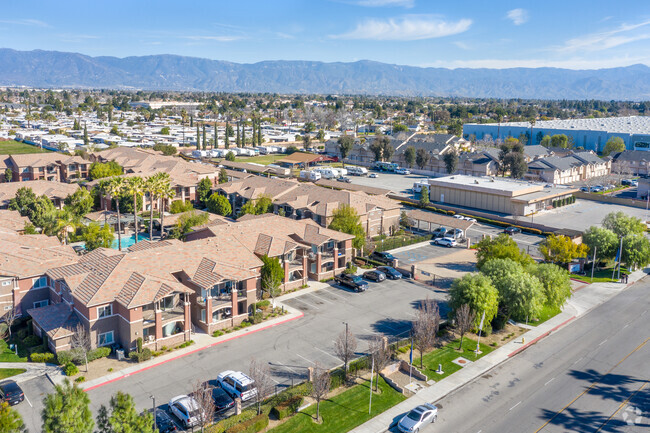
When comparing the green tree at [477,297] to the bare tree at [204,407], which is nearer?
the bare tree at [204,407]

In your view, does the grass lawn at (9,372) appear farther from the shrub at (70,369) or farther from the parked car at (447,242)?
the parked car at (447,242)

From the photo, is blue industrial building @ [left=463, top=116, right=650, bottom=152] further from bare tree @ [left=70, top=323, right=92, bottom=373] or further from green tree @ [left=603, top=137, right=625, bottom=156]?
bare tree @ [left=70, top=323, right=92, bottom=373]

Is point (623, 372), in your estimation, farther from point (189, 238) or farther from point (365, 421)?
point (189, 238)

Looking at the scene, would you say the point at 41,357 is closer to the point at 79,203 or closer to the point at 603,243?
the point at 79,203

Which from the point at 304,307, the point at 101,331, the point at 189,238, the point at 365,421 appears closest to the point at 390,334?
the point at 304,307

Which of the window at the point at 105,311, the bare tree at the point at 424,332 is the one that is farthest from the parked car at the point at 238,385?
the bare tree at the point at 424,332

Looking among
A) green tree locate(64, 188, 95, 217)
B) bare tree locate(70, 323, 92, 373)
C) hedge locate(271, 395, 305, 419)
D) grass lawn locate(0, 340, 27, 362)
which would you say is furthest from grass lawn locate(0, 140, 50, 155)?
hedge locate(271, 395, 305, 419)

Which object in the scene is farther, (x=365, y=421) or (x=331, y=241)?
(x=331, y=241)
